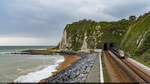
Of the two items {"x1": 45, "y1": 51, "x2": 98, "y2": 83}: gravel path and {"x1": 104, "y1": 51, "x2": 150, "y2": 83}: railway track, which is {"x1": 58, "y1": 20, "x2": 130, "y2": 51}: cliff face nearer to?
{"x1": 45, "y1": 51, "x2": 98, "y2": 83}: gravel path

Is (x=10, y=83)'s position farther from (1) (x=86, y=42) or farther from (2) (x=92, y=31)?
(2) (x=92, y=31)

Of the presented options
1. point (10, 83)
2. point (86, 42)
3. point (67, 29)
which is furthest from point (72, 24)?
point (10, 83)

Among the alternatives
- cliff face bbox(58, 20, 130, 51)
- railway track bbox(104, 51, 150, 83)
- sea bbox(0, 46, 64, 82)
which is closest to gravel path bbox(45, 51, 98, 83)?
sea bbox(0, 46, 64, 82)

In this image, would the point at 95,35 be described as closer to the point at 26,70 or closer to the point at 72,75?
the point at 26,70

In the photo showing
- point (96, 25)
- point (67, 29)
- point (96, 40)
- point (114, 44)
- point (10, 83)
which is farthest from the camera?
point (67, 29)

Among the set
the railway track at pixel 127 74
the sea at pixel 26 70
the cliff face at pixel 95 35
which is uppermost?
the cliff face at pixel 95 35

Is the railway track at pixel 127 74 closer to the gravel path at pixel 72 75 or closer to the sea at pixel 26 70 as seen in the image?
the gravel path at pixel 72 75

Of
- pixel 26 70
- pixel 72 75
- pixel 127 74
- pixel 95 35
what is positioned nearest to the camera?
pixel 127 74

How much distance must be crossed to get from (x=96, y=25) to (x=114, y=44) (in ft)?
62.6

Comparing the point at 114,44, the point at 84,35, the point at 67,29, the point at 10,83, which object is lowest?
the point at 10,83

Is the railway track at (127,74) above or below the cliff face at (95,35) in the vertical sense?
below

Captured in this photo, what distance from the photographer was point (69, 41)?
76.4 metres

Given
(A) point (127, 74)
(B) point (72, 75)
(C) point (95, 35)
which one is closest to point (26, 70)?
(B) point (72, 75)

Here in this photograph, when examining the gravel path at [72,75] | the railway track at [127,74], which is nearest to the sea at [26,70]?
the gravel path at [72,75]
